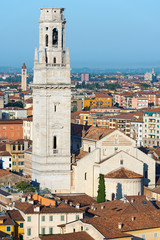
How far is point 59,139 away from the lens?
53.8m

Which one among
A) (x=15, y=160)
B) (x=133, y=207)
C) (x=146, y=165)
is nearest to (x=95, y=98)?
(x=15, y=160)

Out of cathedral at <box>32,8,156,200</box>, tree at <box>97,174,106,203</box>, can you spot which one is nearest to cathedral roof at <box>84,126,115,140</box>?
cathedral at <box>32,8,156,200</box>

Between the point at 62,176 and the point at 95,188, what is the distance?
234cm

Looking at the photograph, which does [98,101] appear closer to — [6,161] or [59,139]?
[6,161]

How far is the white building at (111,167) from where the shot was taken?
52.5 meters

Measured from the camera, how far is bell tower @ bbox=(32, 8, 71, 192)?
2098 inches

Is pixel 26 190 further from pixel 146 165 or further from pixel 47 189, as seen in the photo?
pixel 146 165

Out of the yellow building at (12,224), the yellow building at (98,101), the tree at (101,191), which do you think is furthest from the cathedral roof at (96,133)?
the yellow building at (98,101)

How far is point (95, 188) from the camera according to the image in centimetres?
5359

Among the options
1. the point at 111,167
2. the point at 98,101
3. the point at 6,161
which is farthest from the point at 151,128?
Answer: the point at 98,101

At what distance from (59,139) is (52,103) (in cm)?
244

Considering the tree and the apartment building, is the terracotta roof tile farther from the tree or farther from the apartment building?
the apartment building

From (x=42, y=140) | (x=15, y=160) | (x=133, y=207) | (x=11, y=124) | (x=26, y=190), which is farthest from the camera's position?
(x=11, y=124)

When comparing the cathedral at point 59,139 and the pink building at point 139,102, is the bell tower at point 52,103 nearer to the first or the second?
the cathedral at point 59,139
